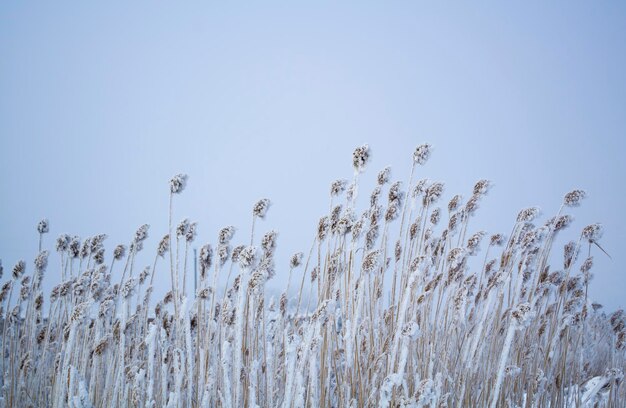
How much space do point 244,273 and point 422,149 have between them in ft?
3.86

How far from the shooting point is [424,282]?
2.74 meters

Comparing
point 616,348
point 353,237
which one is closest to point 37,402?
point 353,237

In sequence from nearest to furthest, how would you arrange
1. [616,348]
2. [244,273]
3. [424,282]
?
[244,273]
[424,282]
[616,348]

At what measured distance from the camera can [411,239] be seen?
257 centimetres

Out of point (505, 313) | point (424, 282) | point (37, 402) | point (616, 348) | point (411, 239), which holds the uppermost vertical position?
point (411, 239)

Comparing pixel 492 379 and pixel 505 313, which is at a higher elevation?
pixel 505 313

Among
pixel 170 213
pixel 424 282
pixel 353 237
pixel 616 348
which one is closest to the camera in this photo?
pixel 353 237

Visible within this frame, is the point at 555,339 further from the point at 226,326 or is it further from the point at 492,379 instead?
the point at 226,326

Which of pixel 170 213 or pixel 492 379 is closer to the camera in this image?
pixel 170 213

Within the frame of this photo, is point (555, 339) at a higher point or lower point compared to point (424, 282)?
lower

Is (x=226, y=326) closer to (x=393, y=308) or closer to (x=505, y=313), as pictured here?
(x=393, y=308)

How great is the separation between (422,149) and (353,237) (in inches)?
26.1

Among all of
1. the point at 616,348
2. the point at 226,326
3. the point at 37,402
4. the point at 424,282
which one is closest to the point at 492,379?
the point at 424,282

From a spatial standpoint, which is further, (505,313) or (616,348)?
(616,348)
